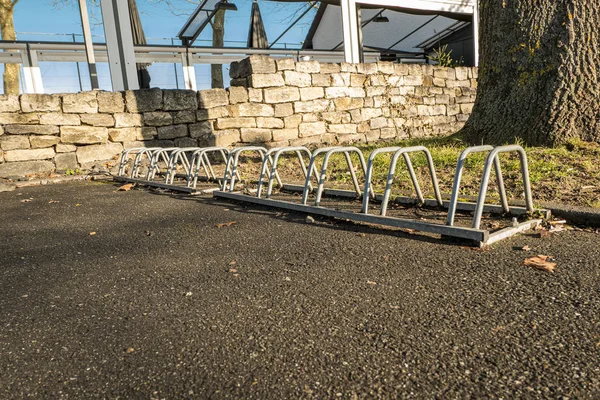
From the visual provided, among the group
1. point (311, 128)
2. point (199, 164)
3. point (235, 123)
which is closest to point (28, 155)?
point (235, 123)

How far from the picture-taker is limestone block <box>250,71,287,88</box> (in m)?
8.77

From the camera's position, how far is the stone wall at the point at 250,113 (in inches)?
292

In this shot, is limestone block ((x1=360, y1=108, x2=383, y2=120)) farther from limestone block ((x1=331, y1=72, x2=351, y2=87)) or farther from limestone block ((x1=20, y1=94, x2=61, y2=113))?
limestone block ((x1=20, y1=94, x2=61, y2=113))

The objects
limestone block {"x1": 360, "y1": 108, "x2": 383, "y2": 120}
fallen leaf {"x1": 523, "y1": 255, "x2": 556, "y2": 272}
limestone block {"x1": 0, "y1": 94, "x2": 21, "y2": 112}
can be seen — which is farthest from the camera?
limestone block {"x1": 360, "y1": 108, "x2": 383, "y2": 120}

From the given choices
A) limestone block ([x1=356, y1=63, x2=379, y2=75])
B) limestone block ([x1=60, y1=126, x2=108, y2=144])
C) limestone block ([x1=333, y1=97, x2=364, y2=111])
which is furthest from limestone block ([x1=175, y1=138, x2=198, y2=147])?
limestone block ([x1=356, y1=63, x2=379, y2=75])

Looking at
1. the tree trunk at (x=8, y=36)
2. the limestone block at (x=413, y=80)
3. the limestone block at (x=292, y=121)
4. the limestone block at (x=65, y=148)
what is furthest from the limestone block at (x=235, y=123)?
the tree trunk at (x=8, y=36)

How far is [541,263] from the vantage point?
2.38 metres

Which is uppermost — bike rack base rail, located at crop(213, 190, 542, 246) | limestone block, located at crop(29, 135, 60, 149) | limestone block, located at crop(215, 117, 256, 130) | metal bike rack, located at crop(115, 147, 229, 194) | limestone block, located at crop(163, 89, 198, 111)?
limestone block, located at crop(163, 89, 198, 111)

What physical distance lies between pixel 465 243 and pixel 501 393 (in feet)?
5.20

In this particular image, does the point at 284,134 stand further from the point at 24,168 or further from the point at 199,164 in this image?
the point at 24,168

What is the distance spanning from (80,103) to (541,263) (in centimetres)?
768

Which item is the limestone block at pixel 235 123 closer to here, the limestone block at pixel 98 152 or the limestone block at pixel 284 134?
the limestone block at pixel 284 134

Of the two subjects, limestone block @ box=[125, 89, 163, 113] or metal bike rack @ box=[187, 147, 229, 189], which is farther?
limestone block @ box=[125, 89, 163, 113]

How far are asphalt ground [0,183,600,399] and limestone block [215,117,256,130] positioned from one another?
5.64 meters
